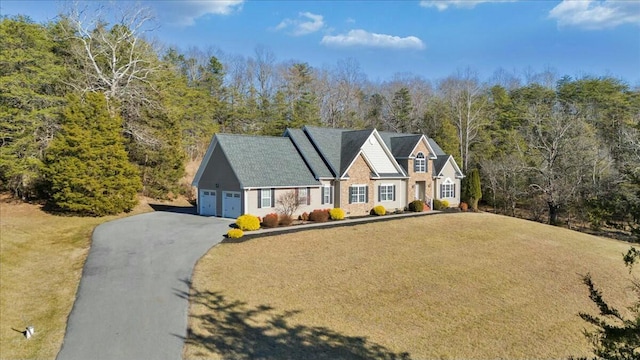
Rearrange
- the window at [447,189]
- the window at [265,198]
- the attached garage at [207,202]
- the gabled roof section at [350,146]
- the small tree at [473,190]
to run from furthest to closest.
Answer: the small tree at [473,190] → the window at [447,189] → the gabled roof section at [350,146] → the attached garage at [207,202] → the window at [265,198]

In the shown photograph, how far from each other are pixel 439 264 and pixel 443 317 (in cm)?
590

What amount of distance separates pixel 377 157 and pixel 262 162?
34.7 feet

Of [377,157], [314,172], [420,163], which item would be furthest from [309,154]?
[420,163]

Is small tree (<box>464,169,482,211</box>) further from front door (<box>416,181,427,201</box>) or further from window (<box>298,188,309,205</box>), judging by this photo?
window (<box>298,188,309,205</box>)

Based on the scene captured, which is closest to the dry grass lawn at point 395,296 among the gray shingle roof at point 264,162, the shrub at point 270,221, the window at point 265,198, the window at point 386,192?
the shrub at point 270,221

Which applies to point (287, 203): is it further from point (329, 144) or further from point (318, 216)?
point (329, 144)

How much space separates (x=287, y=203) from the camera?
2784 cm

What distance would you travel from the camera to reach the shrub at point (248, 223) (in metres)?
23.8

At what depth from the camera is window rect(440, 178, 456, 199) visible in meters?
40.1

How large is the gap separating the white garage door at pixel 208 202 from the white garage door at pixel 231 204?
1.34m

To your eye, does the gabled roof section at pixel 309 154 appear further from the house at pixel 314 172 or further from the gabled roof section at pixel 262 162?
the gabled roof section at pixel 262 162

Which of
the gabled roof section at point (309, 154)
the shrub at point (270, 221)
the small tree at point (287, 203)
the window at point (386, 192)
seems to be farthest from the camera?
the window at point (386, 192)

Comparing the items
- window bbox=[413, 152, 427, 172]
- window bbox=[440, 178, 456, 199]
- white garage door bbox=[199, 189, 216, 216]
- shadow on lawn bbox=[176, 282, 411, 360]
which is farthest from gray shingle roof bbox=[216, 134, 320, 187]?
window bbox=[440, 178, 456, 199]

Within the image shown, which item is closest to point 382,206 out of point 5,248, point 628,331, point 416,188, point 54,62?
point 416,188
